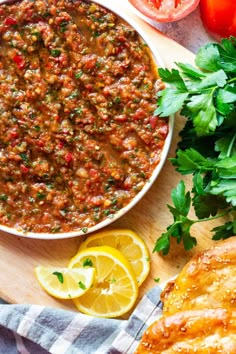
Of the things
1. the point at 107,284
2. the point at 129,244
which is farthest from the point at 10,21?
the point at 107,284

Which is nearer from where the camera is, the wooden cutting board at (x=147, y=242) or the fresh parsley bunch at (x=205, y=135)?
the fresh parsley bunch at (x=205, y=135)

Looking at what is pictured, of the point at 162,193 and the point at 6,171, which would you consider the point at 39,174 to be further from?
the point at 162,193

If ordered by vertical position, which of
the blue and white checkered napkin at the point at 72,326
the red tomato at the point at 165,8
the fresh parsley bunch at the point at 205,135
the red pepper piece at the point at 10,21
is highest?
the red pepper piece at the point at 10,21

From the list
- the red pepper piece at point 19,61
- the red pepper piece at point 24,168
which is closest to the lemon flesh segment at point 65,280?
the red pepper piece at point 24,168

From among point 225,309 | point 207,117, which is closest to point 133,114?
point 207,117

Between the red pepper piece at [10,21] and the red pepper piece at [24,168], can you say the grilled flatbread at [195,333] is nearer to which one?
A: the red pepper piece at [24,168]

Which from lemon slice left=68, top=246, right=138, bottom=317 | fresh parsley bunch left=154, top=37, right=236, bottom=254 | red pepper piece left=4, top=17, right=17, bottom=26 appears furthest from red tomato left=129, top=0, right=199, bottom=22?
lemon slice left=68, top=246, right=138, bottom=317
